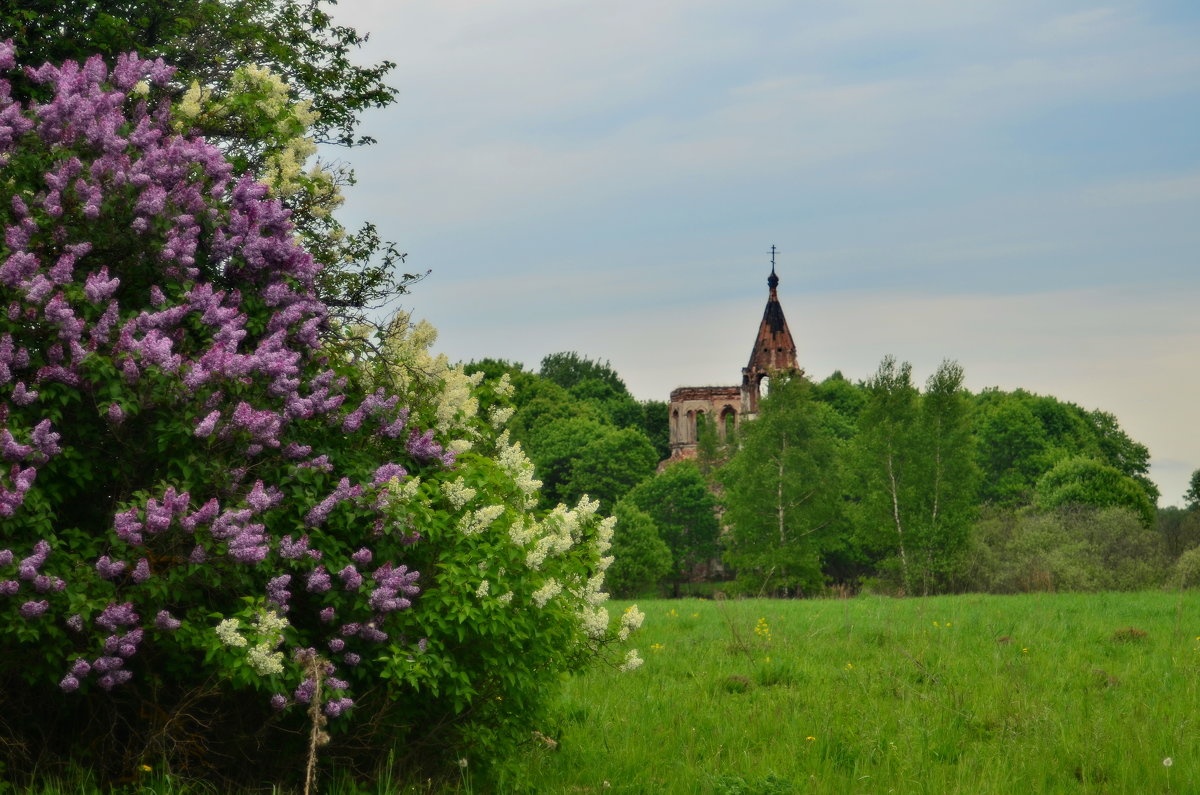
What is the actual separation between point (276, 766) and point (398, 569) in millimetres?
2065

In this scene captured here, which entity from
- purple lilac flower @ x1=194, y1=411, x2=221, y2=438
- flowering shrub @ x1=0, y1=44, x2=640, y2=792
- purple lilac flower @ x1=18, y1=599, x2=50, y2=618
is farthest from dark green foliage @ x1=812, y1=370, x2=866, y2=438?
purple lilac flower @ x1=18, y1=599, x2=50, y2=618

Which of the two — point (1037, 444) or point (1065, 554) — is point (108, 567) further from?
point (1037, 444)

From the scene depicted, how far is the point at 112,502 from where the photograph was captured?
29.8ft

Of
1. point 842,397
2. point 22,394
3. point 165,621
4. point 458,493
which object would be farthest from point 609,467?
point 165,621

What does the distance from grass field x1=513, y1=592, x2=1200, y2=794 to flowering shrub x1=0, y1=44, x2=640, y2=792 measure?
6.50 ft

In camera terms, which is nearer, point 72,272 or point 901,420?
point 72,272

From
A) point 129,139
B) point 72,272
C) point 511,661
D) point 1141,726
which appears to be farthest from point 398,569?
point 1141,726

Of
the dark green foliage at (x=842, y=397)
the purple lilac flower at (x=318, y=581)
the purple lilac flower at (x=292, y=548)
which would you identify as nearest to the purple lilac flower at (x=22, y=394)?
the purple lilac flower at (x=292, y=548)

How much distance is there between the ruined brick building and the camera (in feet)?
385

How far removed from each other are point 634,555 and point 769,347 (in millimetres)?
50832

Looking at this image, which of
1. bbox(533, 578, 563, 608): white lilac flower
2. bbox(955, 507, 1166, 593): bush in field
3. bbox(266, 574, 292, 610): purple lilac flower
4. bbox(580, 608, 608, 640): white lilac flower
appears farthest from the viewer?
bbox(955, 507, 1166, 593): bush in field

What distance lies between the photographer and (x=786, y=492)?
224 feet

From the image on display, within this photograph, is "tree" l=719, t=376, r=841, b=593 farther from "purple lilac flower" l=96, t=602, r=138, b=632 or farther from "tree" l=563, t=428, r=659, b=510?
"purple lilac flower" l=96, t=602, r=138, b=632

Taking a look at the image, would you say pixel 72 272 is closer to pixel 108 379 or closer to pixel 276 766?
pixel 108 379
